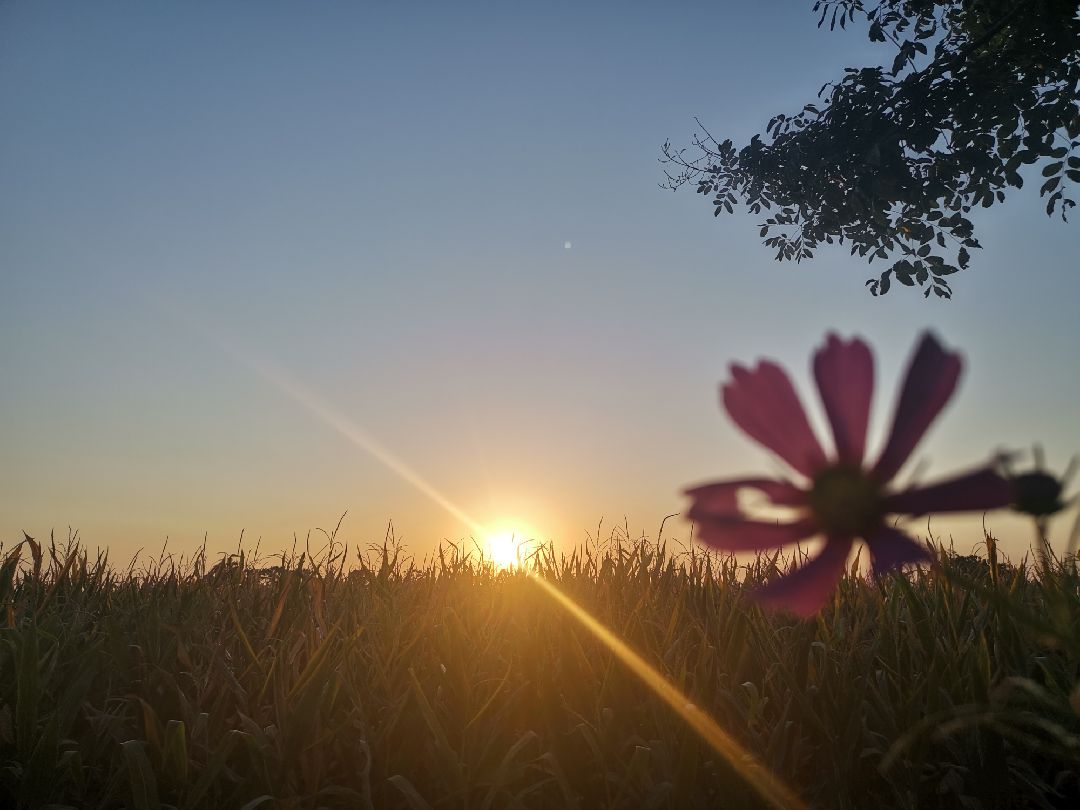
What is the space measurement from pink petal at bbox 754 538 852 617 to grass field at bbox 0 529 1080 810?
121cm

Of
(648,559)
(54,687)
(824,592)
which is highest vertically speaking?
(648,559)

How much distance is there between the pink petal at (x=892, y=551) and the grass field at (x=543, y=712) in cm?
122

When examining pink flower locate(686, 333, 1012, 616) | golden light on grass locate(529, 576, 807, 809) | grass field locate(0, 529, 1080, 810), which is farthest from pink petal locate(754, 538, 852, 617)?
golden light on grass locate(529, 576, 807, 809)

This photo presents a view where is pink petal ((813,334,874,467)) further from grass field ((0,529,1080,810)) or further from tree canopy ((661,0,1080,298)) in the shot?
tree canopy ((661,0,1080,298))

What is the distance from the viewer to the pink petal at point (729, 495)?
20.1 inches

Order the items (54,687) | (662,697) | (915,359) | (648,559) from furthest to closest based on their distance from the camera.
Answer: (648,559) < (54,687) < (662,697) < (915,359)

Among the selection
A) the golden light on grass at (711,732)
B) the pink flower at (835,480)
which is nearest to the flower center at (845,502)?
the pink flower at (835,480)

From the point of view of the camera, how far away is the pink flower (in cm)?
48

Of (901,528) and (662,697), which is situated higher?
(901,528)

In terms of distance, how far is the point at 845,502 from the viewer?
53 centimetres

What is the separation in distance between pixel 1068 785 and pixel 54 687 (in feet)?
9.89

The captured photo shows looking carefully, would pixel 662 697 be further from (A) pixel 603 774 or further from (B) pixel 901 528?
(B) pixel 901 528

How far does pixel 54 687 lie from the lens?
8.73 feet

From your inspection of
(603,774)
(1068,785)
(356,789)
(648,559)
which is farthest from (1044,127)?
(356,789)
